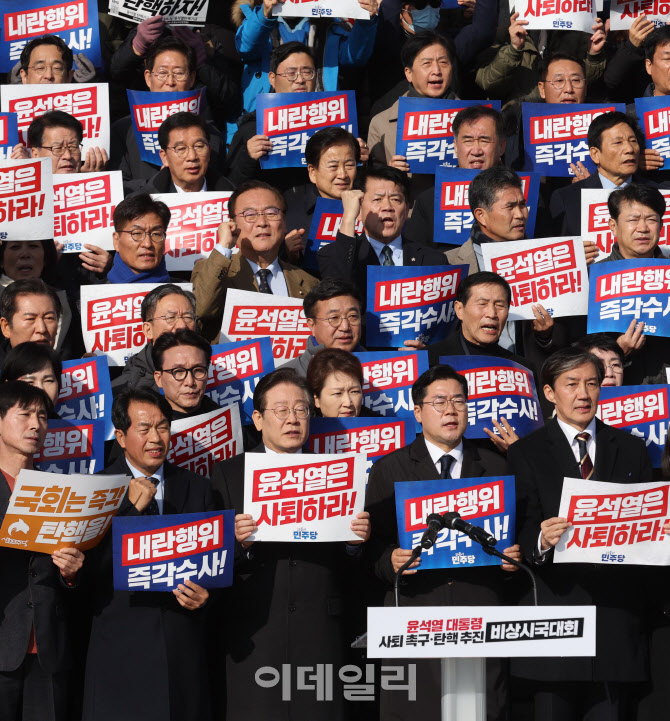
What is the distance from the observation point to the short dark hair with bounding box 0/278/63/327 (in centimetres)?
771

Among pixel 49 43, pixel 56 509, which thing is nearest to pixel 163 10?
pixel 49 43

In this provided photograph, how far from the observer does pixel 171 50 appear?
10039 mm

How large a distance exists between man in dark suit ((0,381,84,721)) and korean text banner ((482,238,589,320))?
10.0ft

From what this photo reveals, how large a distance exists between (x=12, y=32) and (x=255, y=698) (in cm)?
610

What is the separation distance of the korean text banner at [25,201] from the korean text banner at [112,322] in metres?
0.73

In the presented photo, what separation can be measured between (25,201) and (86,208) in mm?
468

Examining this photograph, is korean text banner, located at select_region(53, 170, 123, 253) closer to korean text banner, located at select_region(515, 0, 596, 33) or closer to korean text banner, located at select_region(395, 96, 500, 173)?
korean text banner, located at select_region(395, 96, 500, 173)

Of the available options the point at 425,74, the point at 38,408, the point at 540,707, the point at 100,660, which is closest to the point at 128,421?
the point at 38,408

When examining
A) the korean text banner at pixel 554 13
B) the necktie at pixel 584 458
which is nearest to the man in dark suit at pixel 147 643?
the necktie at pixel 584 458

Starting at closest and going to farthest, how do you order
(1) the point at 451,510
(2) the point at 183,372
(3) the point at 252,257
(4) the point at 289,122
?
(1) the point at 451,510
(2) the point at 183,372
(3) the point at 252,257
(4) the point at 289,122

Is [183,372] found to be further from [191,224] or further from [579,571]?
[579,571]

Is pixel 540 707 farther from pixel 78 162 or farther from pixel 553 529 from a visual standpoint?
pixel 78 162

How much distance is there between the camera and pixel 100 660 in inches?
247

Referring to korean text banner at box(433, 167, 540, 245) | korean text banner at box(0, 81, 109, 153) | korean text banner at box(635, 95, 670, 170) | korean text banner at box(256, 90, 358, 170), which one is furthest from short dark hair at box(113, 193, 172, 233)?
korean text banner at box(635, 95, 670, 170)
